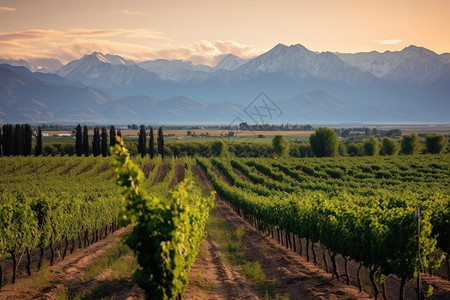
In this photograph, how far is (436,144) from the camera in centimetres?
13350

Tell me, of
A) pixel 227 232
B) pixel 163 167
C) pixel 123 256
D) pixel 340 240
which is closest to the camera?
pixel 340 240

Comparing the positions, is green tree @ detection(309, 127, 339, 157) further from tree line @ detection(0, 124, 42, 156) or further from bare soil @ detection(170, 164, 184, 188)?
tree line @ detection(0, 124, 42, 156)

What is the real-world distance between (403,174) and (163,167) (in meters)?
50.1

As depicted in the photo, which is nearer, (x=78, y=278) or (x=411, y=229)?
(x=411, y=229)

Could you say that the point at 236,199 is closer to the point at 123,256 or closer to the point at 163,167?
the point at 123,256

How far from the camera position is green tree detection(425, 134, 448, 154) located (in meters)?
134

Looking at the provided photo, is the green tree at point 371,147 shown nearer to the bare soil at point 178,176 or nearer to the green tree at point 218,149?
the green tree at point 218,149

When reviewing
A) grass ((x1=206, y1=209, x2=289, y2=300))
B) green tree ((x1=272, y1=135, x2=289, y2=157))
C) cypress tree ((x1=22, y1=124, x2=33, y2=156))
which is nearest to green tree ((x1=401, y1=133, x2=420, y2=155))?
green tree ((x1=272, y1=135, x2=289, y2=157))

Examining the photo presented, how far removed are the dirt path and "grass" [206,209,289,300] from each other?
5.75 metres

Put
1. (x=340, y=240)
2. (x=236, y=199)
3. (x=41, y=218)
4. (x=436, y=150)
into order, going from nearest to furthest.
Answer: (x=340, y=240)
(x=41, y=218)
(x=236, y=199)
(x=436, y=150)

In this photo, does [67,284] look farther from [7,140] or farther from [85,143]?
[85,143]

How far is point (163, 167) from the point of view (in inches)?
4257

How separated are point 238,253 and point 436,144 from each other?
113048 mm

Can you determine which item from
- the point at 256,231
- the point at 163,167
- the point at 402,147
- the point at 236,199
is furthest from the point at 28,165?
the point at 402,147
